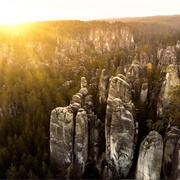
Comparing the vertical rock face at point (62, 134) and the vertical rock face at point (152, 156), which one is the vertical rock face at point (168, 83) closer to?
the vertical rock face at point (152, 156)

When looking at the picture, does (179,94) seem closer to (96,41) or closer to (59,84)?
(59,84)

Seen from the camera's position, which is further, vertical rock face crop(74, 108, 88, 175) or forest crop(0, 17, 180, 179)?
forest crop(0, 17, 180, 179)

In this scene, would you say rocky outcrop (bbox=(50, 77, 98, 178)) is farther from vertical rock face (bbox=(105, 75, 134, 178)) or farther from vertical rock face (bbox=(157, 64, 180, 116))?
vertical rock face (bbox=(157, 64, 180, 116))

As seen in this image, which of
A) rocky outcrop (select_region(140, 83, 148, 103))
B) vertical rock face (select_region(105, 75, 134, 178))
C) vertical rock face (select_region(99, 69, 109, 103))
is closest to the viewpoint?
vertical rock face (select_region(105, 75, 134, 178))

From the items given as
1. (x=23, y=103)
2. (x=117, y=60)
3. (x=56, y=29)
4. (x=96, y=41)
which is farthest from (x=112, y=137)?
(x=56, y=29)

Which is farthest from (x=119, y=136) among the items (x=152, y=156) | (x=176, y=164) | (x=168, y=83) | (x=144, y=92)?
(x=144, y=92)

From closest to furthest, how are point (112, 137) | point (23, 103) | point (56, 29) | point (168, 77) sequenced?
point (112, 137) → point (168, 77) → point (23, 103) → point (56, 29)

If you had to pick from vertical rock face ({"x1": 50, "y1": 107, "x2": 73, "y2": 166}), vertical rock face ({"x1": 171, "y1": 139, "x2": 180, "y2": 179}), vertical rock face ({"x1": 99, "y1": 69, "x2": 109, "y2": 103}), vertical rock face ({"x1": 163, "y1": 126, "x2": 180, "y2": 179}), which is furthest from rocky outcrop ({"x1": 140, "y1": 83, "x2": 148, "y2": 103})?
vertical rock face ({"x1": 171, "y1": 139, "x2": 180, "y2": 179})
